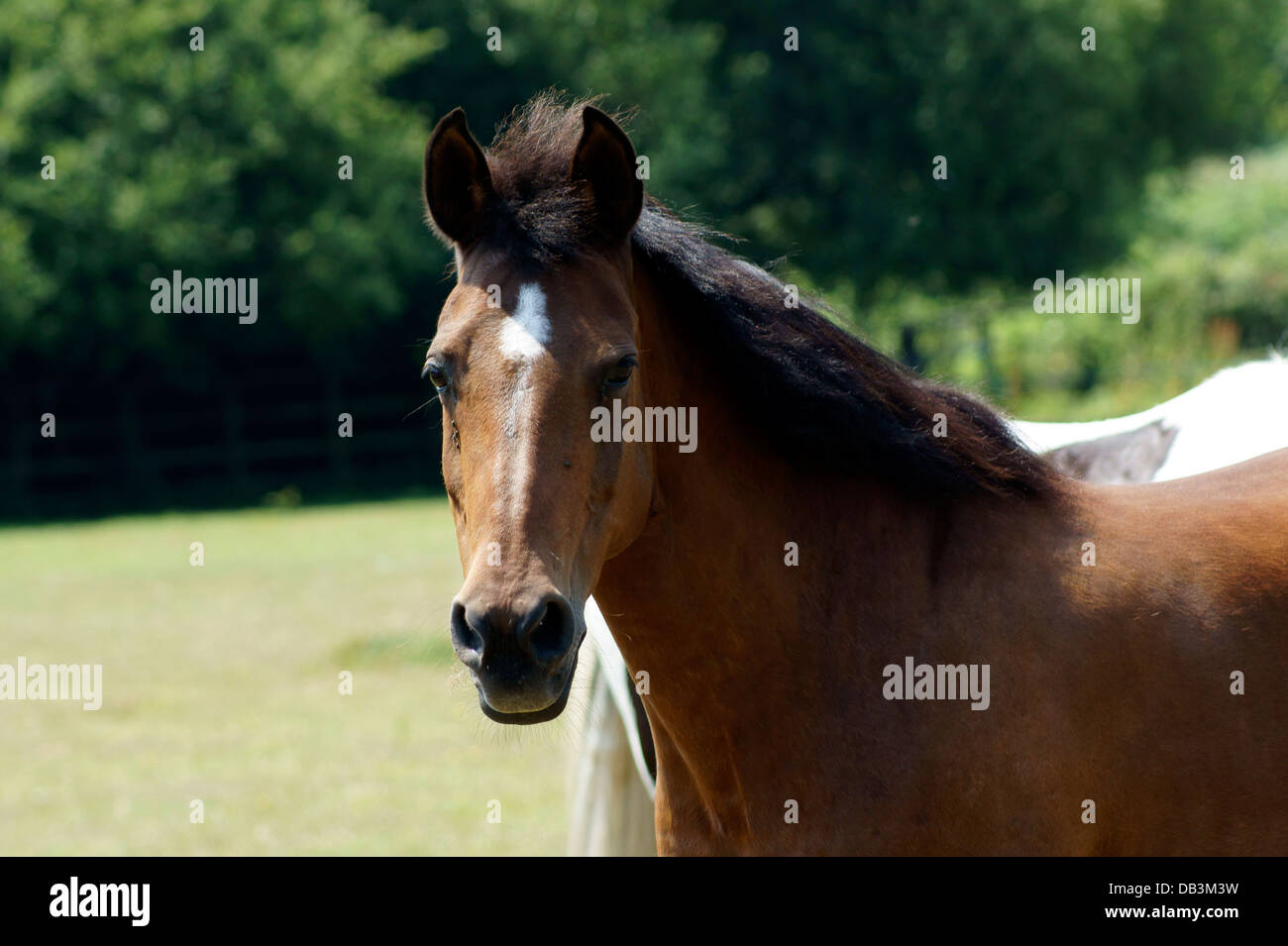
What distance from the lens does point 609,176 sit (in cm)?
253

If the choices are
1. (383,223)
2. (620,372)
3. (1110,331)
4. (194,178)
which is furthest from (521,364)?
(1110,331)

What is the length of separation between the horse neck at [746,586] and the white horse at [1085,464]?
4.22 ft

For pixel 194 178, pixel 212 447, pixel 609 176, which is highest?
pixel 194 178

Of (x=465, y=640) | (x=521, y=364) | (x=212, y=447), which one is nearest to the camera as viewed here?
(x=465, y=640)

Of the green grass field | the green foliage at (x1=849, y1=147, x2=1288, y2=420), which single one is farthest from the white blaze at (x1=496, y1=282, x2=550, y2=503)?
the green foliage at (x1=849, y1=147, x2=1288, y2=420)

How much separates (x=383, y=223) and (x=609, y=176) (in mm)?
21346

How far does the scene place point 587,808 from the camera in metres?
4.77

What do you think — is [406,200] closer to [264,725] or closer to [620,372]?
[264,725]

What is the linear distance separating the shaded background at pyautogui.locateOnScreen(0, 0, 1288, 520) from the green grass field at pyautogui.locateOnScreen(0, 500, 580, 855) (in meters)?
7.68

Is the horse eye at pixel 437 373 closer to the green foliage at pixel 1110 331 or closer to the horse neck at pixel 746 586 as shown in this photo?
the horse neck at pixel 746 586

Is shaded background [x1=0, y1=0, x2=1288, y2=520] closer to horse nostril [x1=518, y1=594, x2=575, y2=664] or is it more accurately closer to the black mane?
the black mane

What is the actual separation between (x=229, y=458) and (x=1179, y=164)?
2700 cm

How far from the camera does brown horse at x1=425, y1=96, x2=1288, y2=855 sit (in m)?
2.39
